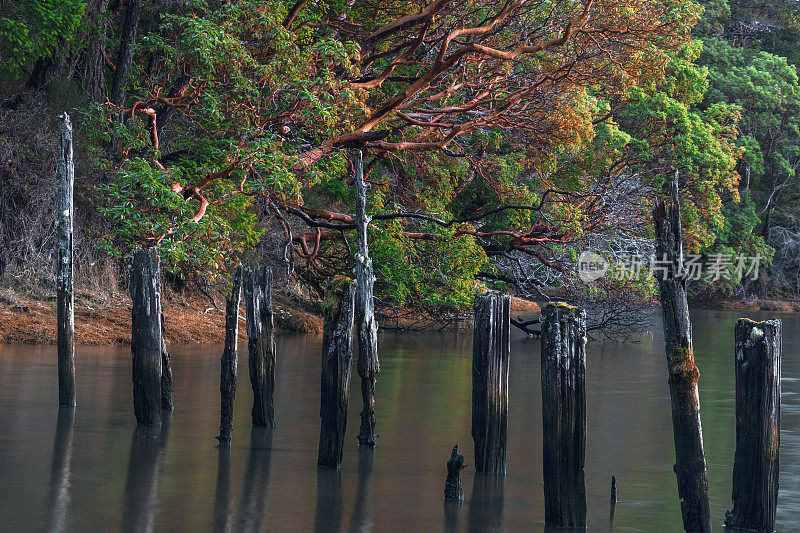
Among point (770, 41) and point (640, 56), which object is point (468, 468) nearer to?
point (640, 56)

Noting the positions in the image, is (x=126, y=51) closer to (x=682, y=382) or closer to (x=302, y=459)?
(x=302, y=459)

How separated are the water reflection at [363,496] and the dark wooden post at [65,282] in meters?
4.40

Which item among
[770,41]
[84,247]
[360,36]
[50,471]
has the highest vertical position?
[770,41]

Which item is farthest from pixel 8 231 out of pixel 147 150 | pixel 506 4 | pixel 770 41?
pixel 770 41

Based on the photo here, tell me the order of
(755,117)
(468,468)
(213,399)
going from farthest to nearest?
(755,117), (213,399), (468,468)

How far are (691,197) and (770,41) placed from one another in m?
23.0

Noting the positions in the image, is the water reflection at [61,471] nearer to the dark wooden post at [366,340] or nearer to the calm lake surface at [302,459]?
the calm lake surface at [302,459]

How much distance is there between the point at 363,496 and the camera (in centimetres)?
1022

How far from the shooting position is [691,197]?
1516 inches

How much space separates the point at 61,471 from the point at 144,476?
3.05ft

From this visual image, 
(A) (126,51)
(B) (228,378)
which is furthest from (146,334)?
(A) (126,51)

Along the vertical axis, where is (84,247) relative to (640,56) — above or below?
below

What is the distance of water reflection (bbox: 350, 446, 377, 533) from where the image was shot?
9.27m

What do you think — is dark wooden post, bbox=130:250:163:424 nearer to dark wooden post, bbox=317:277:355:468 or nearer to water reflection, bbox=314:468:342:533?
dark wooden post, bbox=317:277:355:468
